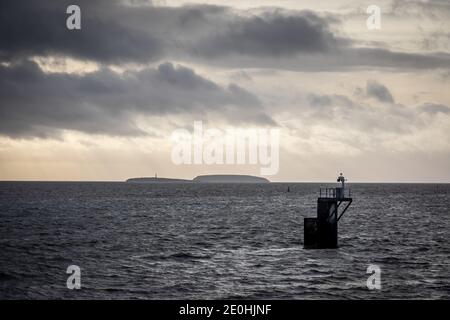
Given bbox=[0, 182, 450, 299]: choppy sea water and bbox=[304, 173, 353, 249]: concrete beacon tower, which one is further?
bbox=[304, 173, 353, 249]: concrete beacon tower

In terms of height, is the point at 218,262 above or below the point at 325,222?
below

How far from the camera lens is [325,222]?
152 feet

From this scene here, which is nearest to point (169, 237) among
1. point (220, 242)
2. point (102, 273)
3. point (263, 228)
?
point (220, 242)

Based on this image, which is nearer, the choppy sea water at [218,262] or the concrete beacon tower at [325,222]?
the choppy sea water at [218,262]

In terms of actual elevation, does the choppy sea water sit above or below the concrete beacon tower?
A: below

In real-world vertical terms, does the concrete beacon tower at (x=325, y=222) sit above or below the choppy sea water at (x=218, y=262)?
above

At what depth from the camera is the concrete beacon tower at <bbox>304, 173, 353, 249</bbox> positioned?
45469 mm

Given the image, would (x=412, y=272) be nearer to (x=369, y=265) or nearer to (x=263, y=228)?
(x=369, y=265)

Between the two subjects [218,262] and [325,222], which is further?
[325,222]

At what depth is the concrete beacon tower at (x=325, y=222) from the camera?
1790 inches

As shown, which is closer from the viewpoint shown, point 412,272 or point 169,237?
point 412,272

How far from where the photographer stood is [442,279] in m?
37.0
